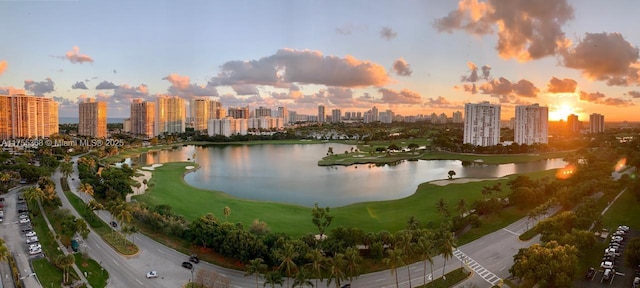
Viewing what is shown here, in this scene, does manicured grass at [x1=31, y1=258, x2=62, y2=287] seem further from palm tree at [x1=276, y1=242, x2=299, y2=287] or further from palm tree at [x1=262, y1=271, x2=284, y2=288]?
palm tree at [x1=276, y1=242, x2=299, y2=287]

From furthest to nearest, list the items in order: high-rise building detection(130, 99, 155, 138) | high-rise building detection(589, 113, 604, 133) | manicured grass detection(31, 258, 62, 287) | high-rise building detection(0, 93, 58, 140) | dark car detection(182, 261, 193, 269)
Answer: high-rise building detection(589, 113, 604, 133)
high-rise building detection(130, 99, 155, 138)
high-rise building detection(0, 93, 58, 140)
dark car detection(182, 261, 193, 269)
manicured grass detection(31, 258, 62, 287)

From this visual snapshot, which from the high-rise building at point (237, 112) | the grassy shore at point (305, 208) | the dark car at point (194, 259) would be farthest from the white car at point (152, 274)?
the high-rise building at point (237, 112)

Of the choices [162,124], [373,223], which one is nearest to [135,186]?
[373,223]

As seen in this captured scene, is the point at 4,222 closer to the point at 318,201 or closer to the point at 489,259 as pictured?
the point at 318,201

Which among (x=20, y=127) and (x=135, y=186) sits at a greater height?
(x=20, y=127)

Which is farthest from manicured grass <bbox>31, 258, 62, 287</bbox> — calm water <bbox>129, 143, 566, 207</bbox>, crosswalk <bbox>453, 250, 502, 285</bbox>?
crosswalk <bbox>453, 250, 502, 285</bbox>

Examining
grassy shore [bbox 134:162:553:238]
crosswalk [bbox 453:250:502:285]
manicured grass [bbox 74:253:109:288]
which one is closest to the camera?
crosswalk [bbox 453:250:502:285]
